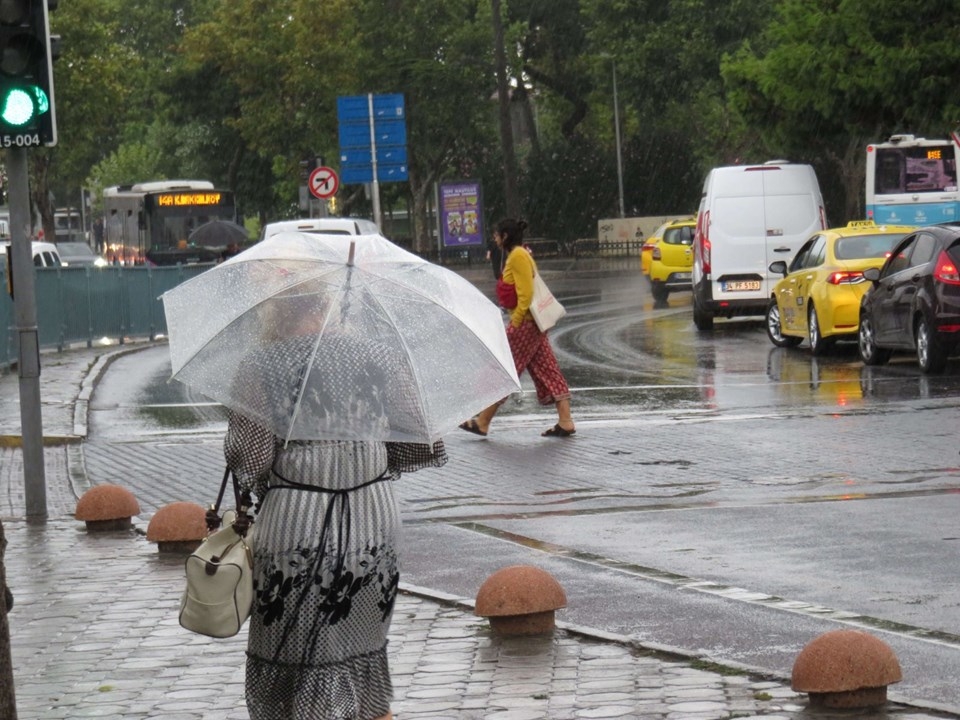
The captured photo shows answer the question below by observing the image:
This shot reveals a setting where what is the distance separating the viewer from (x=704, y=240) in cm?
2861

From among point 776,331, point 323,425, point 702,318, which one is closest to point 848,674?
point 323,425

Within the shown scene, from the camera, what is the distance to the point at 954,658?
279 inches

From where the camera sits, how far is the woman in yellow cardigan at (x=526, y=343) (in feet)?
51.4

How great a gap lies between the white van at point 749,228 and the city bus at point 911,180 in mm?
11846

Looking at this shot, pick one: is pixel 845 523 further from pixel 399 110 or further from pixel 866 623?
pixel 399 110

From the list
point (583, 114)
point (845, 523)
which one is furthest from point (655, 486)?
point (583, 114)

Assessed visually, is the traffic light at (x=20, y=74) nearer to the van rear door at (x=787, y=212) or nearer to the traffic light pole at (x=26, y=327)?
the traffic light pole at (x=26, y=327)

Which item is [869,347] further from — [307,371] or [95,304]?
[307,371]

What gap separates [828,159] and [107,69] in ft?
75.8

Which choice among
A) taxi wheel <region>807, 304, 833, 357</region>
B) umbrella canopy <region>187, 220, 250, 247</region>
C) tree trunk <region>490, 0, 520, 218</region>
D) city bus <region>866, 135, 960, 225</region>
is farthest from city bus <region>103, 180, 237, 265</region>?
taxi wheel <region>807, 304, 833, 357</region>

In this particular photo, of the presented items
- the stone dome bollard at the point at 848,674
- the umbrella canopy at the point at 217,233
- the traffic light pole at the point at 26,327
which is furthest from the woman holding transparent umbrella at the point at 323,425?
the umbrella canopy at the point at 217,233

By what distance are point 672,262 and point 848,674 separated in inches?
1293

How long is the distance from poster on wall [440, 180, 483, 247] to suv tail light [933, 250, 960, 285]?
122ft

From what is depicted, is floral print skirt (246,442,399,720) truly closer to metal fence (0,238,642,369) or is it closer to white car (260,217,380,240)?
metal fence (0,238,642,369)
